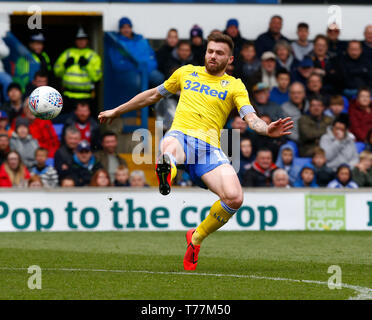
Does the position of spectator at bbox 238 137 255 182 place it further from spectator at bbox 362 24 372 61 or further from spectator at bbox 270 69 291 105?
spectator at bbox 362 24 372 61

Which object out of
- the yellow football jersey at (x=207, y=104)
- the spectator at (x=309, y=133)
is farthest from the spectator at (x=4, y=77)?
the yellow football jersey at (x=207, y=104)

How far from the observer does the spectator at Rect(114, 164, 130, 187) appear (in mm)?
15266

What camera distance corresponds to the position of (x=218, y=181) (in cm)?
940

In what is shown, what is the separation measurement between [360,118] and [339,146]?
107 centimetres

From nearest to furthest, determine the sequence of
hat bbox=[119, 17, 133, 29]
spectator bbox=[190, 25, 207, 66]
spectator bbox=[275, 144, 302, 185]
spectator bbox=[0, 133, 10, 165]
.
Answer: spectator bbox=[0, 133, 10, 165]
spectator bbox=[275, 144, 302, 185]
spectator bbox=[190, 25, 207, 66]
hat bbox=[119, 17, 133, 29]

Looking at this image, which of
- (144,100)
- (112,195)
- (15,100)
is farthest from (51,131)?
(144,100)

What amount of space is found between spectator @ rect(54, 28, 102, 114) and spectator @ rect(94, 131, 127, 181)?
154 cm

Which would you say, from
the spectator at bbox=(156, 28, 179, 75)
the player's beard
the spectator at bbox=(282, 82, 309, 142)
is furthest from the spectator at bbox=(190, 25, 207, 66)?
the player's beard

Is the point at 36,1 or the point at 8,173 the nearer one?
the point at 8,173

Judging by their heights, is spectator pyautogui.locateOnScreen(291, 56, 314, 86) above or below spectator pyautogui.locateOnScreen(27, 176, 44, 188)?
above

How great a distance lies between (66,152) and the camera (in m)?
15.6

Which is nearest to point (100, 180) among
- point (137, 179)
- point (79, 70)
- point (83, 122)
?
point (137, 179)

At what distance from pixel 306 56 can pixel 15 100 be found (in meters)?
5.61

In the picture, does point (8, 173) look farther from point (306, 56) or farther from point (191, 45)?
point (306, 56)
